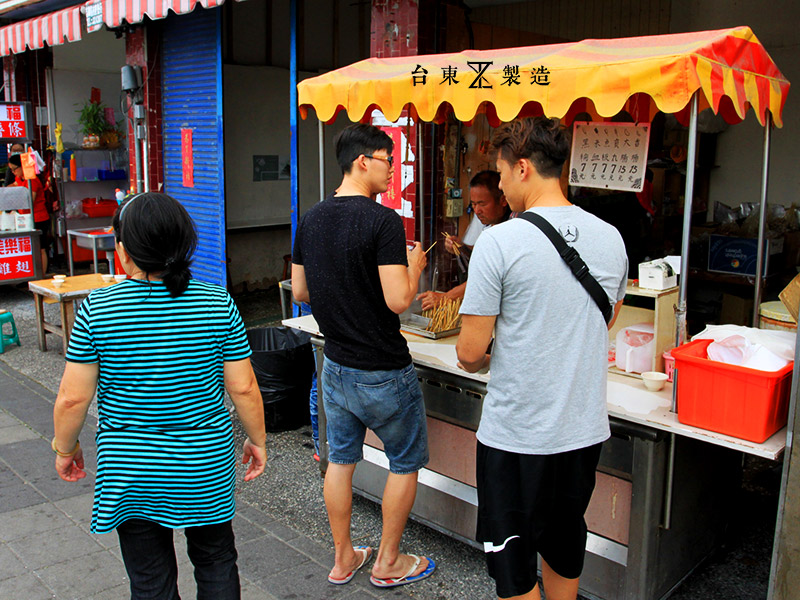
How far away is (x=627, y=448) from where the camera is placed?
10.4ft

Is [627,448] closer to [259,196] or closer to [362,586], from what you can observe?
[362,586]

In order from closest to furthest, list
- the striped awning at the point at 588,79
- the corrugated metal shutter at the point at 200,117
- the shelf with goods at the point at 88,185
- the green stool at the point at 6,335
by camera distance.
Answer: the striped awning at the point at 588,79 → the corrugated metal shutter at the point at 200,117 → the green stool at the point at 6,335 → the shelf with goods at the point at 88,185

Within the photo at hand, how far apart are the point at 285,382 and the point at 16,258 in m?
6.23

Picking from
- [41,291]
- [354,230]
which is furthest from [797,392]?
[41,291]

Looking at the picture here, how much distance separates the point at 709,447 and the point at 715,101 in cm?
152

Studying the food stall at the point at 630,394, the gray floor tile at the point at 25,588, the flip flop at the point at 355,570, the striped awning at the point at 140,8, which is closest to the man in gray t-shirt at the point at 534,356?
the food stall at the point at 630,394

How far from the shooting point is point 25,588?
357 cm

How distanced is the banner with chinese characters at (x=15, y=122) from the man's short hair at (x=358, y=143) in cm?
864

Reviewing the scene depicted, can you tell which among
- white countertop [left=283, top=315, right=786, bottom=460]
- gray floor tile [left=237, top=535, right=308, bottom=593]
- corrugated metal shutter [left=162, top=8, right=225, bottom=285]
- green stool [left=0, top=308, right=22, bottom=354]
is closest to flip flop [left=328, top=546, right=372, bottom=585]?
gray floor tile [left=237, top=535, right=308, bottom=593]

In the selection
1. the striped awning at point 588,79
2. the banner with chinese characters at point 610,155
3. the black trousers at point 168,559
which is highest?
the striped awning at point 588,79

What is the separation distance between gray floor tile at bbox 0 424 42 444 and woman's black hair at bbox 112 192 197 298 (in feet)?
12.0

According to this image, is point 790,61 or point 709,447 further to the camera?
point 790,61

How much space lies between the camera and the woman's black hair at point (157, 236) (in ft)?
7.82

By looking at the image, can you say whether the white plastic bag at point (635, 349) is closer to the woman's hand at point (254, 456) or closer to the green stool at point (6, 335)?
the woman's hand at point (254, 456)
